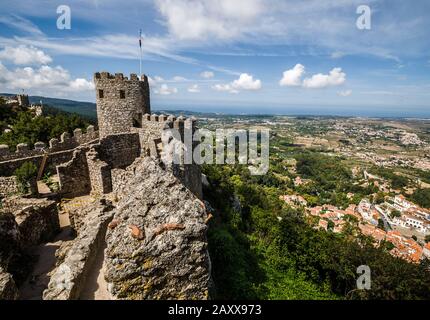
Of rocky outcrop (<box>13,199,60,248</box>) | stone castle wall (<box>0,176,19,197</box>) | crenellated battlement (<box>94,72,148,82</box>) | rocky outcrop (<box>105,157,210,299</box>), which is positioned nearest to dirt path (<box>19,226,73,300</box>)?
rocky outcrop (<box>13,199,60,248</box>)

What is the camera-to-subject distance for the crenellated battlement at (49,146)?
12.0 metres

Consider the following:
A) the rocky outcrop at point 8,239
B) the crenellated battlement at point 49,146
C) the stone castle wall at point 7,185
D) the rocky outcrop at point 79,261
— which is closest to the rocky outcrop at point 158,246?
the rocky outcrop at point 79,261

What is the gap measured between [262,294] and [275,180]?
72.1m

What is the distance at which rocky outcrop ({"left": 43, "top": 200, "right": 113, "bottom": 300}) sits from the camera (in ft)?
14.3

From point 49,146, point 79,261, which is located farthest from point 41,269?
point 49,146

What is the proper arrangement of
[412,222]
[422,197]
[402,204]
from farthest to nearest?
[422,197] < [402,204] < [412,222]

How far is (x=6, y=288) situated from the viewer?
454cm

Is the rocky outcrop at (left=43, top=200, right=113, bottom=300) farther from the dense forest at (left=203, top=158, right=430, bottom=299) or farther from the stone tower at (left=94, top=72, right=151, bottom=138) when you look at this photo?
the stone tower at (left=94, top=72, right=151, bottom=138)

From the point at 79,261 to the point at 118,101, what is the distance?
9362mm

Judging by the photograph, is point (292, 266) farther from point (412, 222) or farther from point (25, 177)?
point (412, 222)

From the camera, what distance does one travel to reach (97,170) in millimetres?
10344

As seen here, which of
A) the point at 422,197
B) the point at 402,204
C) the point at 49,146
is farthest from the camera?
the point at 422,197

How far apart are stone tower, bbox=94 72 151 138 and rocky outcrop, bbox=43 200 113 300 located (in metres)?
6.53
